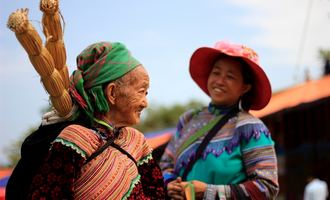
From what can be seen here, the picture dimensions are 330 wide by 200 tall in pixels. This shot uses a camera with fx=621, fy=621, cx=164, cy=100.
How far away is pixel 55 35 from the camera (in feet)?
8.12

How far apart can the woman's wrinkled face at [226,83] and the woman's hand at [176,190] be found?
1.76 feet

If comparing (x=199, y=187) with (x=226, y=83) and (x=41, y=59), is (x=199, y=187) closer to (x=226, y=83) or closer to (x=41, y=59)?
(x=226, y=83)

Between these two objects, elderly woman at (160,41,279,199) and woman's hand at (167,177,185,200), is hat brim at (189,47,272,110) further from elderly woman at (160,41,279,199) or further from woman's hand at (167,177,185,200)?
woman's hand at (167,177,185,200)

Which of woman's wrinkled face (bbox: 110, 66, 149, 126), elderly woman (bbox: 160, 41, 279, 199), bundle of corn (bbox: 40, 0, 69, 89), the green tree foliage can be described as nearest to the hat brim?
elderly woman (bbox: 160, 41, 279, 199)

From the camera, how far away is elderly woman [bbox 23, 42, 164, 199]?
235 centimetres

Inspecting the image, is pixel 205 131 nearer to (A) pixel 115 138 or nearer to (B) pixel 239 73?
(B) pixel 239 73

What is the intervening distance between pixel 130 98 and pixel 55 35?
15.7 inches

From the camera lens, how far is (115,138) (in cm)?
261

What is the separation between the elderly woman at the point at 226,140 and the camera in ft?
11.0

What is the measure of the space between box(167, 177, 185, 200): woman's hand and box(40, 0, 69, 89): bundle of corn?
107 cm

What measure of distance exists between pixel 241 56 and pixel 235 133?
0.45 m

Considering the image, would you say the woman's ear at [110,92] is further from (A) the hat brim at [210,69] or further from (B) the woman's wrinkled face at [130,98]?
(A) the hat brim at [210,69]

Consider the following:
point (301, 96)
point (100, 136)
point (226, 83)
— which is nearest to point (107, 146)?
point (100, 136)

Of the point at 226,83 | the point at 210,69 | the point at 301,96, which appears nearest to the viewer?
the point at 226,83
